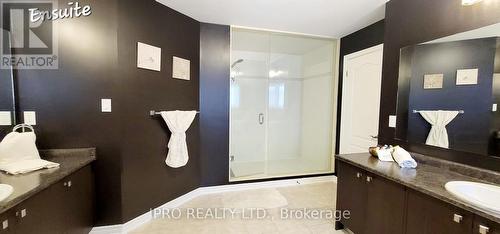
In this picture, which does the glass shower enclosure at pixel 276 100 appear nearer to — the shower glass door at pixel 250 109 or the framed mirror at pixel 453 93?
the shower glass door at pixel 250 109

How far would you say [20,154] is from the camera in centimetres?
152

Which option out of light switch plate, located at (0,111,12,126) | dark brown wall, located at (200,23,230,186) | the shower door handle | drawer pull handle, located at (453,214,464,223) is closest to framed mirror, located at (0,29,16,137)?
light switch plate, located at (0,111,12,126)

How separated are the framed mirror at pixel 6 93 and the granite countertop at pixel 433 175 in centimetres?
288

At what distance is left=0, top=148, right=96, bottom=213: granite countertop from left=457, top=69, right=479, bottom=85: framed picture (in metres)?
2.87

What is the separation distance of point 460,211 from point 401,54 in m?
1.44

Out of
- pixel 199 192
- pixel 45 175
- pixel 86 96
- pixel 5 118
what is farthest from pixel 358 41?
pixel 5 118

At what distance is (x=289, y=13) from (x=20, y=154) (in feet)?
9.12

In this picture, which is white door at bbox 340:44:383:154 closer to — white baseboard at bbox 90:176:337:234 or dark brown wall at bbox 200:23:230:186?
white baseboard at bbox 90:176:337:234

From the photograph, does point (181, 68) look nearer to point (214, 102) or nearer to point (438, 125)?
point (214, 102)

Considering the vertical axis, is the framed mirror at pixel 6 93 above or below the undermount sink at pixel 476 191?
above

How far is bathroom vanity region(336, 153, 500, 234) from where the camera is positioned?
1097mm

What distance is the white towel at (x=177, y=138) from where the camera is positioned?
230 cm

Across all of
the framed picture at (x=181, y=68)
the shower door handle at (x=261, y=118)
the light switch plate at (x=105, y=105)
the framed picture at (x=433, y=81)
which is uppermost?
the framed picture at (x=181, y=68)

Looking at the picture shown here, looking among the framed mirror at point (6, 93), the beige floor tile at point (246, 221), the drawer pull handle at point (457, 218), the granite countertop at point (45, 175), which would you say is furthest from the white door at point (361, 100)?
the framed mirror at point (6, 93)
